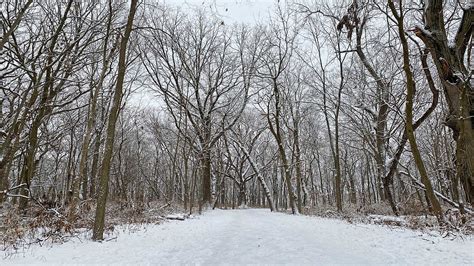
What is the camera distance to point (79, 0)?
1150 centimetres

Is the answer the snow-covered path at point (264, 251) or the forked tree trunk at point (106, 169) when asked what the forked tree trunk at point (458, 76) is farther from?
the forked tree trunk at point (106, 169)

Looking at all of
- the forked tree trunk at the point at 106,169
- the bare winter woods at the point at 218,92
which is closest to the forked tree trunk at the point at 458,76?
the bare winter woods at the point at 218,92

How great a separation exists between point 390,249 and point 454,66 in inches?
229

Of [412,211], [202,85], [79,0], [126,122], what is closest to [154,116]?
[126,122]

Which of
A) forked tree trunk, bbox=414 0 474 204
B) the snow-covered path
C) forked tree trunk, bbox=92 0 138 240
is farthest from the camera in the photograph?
forked tree trunk, bbox=414 0 474 204

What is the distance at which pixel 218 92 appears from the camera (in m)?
24.5

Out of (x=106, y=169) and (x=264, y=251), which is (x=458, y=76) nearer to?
(x=264, y=251)

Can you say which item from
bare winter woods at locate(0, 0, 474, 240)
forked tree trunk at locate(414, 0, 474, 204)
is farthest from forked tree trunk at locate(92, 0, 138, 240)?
forked tree trunk at locate(414, 0, 474, 204)

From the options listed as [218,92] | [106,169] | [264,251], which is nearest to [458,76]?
[264,251]

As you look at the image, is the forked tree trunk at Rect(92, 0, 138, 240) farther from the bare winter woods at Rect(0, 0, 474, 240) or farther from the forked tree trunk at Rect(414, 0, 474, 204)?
the forked tree trunk at Rect(414, 0, 474, 204)

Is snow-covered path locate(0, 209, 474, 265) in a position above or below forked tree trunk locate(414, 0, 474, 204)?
below

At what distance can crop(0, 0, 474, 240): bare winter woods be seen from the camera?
8.48 meters

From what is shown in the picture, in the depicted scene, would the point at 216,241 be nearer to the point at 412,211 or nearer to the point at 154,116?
the point at 412,211

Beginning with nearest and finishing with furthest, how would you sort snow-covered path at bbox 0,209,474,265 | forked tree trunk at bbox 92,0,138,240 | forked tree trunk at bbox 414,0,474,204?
snow-covered path at bbox 0,209,474,265, forked tree trunk at bbox 92,0,138,240, forked tree trunk at bbox 414,0,474,204
